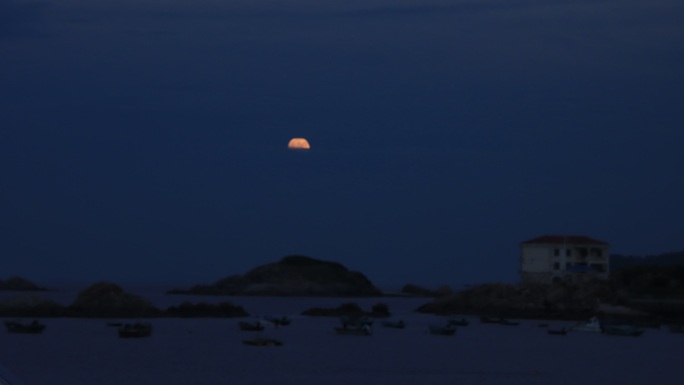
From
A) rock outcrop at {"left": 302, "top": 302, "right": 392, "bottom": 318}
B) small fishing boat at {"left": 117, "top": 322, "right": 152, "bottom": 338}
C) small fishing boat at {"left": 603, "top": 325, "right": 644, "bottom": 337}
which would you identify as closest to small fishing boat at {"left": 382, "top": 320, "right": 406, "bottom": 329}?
rock outcrop at {"left": 302, "top": 302, "right": 392, "bottom": 318}

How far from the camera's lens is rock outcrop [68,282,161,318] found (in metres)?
77.9

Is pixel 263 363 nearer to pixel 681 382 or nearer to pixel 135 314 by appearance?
A: pixel 681 382

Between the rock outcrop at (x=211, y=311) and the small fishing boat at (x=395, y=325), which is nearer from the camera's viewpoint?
the small fishing boat at (x=395, y=325)

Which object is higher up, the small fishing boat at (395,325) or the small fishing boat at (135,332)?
the small fishing boat at (395,325)

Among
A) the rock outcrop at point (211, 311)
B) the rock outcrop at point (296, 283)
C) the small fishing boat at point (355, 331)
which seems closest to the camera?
the small fishing boat at point (355, 331)

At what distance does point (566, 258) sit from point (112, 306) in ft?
121

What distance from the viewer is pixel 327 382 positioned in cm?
3906

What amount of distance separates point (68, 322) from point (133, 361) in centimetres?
2981

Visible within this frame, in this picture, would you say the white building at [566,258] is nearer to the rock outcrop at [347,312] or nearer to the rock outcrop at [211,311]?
the rock outcrop at [347,312]

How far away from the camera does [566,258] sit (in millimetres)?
89938

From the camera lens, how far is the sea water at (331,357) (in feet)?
136

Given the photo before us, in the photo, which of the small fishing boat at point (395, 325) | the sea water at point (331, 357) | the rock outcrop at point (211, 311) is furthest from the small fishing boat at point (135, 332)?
the rock outcrop at point (211, 311)

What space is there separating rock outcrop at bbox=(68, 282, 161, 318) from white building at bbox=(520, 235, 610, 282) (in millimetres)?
31868

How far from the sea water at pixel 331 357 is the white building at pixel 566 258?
14.1 m
